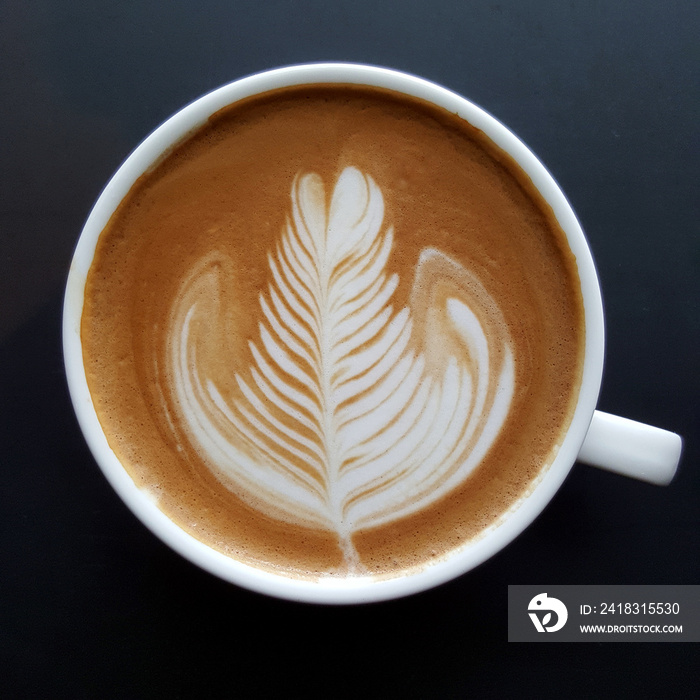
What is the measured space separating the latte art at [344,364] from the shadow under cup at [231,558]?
149mm

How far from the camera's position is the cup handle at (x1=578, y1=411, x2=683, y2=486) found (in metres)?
1.26

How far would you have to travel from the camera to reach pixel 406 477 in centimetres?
124

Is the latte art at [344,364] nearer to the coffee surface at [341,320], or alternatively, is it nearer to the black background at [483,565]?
the coffee surface at [341,320]

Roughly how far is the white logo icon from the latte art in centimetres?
56

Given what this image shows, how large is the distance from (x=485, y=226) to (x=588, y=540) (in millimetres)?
862

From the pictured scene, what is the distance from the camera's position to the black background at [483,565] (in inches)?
60.7

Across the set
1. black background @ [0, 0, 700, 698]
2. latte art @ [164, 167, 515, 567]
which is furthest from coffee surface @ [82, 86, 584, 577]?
black background @ [0, 0, 700, 698]

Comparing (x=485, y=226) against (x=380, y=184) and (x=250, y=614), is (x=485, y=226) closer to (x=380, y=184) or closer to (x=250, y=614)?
(x=380, y=184)

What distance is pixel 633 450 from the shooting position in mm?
1265

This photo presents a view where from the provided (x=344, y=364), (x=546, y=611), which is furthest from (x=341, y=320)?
(x=546, y=611)

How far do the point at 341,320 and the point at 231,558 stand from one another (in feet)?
1.71

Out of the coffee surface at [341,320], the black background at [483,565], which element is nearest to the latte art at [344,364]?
the coffee surface at [341,320]

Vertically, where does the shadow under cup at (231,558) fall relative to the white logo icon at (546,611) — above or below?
above

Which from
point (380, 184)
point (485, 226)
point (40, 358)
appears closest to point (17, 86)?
point (40, 358)
